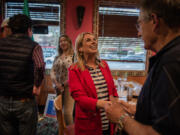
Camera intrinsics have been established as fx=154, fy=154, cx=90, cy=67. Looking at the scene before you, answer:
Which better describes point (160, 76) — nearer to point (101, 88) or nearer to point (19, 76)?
point (101, 88)

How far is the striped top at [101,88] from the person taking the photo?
1.42m

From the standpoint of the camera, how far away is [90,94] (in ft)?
4.57

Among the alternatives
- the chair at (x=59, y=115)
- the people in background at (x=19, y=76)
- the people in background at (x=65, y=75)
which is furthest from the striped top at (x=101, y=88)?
the people in background at (x=65, y=75)

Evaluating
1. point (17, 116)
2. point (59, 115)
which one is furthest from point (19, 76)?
point (59, 115)

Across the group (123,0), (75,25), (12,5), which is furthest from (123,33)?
(12,5)

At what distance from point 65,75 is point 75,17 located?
147 cm

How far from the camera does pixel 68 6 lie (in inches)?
131

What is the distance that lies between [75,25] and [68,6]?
42cm

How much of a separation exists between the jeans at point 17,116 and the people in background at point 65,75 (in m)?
0.98

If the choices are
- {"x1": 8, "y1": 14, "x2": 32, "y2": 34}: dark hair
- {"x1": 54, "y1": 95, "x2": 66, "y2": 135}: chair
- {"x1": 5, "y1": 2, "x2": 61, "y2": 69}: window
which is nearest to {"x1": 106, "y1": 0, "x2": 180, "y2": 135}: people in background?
{"x1": 54, "y1": 95, "x2": 66, "y2": 135}: chair

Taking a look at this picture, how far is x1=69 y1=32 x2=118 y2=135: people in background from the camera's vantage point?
4.46ft

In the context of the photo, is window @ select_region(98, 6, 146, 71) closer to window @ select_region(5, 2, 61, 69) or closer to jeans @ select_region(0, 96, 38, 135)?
window @ select_region(5, 2, 61, 69)

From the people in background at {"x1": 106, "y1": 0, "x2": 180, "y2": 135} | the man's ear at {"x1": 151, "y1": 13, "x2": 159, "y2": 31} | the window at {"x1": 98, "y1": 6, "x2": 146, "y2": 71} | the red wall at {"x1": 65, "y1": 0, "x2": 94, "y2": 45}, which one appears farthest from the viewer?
the window at {"x1": 98, "y1": 6, "x2": 146, "y2": 71}

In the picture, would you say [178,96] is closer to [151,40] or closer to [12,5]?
[151,40]
